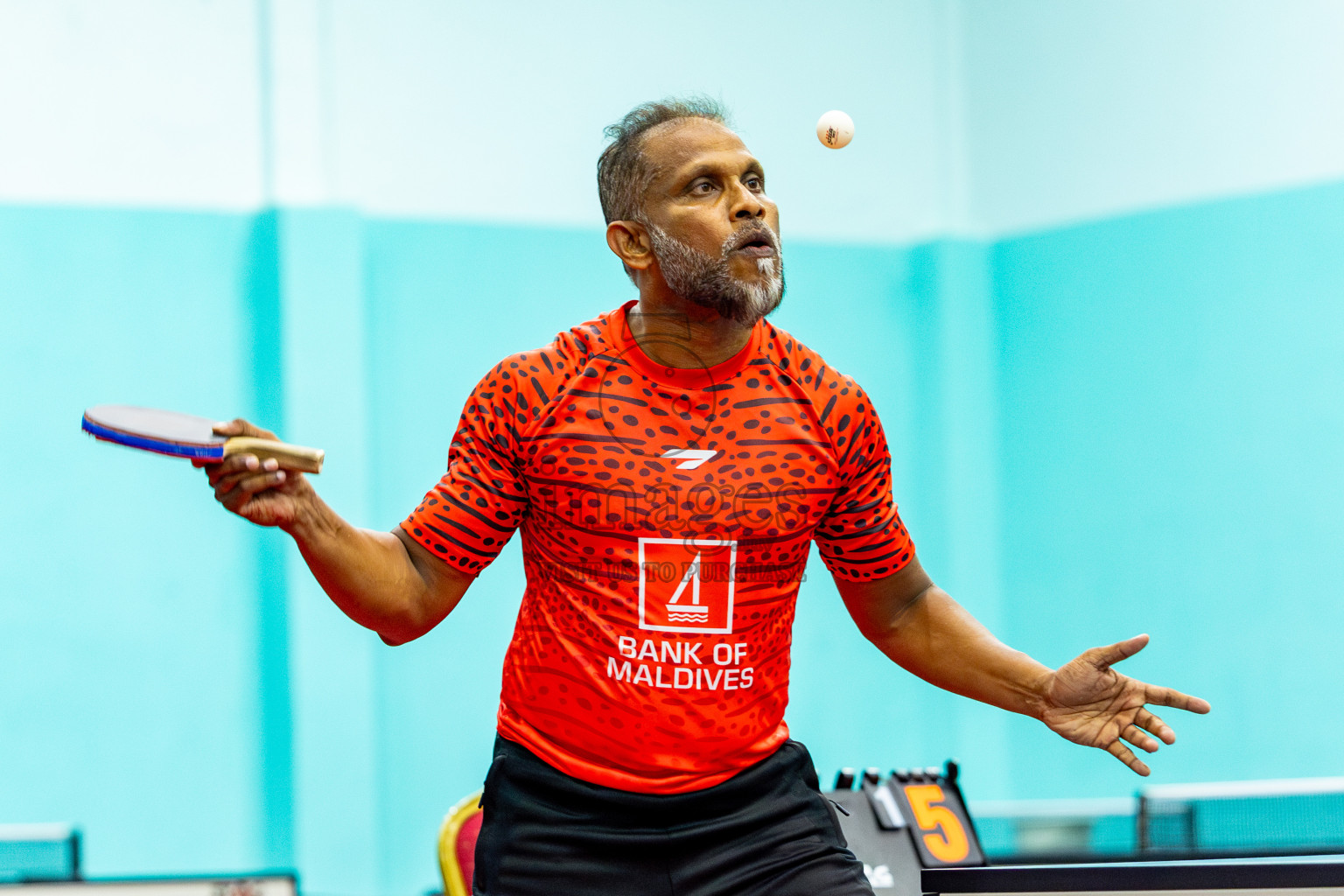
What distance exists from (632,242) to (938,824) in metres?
1.73

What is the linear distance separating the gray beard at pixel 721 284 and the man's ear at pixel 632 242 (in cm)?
8

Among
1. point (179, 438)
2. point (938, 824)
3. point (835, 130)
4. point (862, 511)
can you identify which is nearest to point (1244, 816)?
point (938, 824)

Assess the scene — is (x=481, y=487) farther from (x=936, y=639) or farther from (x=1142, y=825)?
(x=1142, y=825)

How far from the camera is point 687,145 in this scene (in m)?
2.47

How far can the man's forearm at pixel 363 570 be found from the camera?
2164 mm

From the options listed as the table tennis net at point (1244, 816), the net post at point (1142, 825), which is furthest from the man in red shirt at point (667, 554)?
the table tennis net at point (1244, 816)

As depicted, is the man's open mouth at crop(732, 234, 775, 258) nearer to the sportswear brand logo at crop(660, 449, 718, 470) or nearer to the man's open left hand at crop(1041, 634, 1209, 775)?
the sportswear brand logo at crop(660, 449, 718, 470)

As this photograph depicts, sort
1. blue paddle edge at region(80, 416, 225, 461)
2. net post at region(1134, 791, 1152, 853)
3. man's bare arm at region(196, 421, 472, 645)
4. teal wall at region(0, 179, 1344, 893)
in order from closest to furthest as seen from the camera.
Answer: blue paddle edge at region(80, 416, 225, 461) < man's bare arm at region(196, 421, 472, 645) < net post at region(1134, 791, 1152, 853) < teal wall at region(0, 179, 1344, 893)

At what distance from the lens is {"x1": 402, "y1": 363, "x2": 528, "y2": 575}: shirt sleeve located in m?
2.34

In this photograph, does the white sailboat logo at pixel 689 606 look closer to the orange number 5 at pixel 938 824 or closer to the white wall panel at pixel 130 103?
the orange number 5 at pixel 938 824

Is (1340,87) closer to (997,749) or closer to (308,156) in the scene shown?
(997,749)

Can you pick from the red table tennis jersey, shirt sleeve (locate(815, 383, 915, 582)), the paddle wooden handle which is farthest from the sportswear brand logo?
the paddle wooden handle

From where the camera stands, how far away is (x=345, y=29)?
6414 mm

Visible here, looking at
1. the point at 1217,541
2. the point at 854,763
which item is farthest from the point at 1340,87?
the point at 854,763
